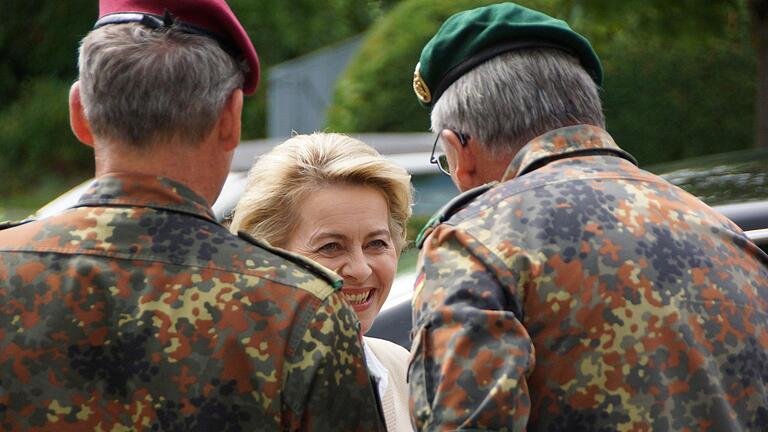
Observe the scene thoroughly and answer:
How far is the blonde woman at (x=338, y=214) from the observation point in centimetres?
Result: 334

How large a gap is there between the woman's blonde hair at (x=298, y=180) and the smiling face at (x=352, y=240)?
0.03m

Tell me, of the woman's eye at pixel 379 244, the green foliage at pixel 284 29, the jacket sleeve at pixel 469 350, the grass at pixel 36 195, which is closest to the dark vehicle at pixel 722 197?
the woman's eye at pixel 379 244

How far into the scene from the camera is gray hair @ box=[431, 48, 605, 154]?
7.89 ft

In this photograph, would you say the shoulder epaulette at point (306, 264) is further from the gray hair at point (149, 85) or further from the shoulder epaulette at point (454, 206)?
the shoulder epaulette at point (454, 206)

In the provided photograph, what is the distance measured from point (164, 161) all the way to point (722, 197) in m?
2.27

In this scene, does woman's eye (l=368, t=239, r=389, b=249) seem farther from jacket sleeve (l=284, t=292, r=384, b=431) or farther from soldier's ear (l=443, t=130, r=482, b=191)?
jacket sleeve (l=284, t=292, r=384, b=431)

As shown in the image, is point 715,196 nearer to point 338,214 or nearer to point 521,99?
point 338,214

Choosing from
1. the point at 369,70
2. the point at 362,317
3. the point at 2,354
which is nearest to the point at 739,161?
the point at 362,317

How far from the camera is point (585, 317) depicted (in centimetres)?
220

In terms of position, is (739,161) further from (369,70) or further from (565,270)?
(369,70)

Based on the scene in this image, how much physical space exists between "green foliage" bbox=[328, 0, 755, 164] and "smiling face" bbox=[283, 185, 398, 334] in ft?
23.4

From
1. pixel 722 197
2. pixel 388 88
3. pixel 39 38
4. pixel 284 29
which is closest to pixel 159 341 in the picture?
pixel 722 197

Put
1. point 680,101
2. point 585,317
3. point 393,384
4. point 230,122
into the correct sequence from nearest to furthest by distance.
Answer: point 230,122, point 585,317, point 393,384, point 680,101

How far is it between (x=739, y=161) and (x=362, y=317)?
185 cm
